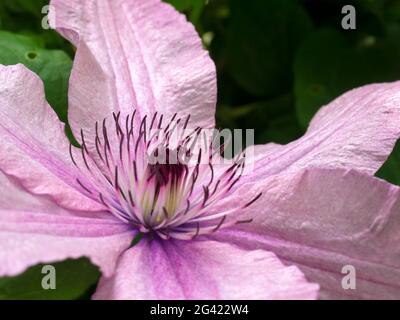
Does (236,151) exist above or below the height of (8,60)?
below

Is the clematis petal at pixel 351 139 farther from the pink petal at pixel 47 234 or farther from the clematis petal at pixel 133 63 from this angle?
the pink petal at pixel 47 234

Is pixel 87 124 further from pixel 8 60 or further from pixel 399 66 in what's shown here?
pixel 399 66

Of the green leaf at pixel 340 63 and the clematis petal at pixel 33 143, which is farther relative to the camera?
the green leaf at pixel 340 63

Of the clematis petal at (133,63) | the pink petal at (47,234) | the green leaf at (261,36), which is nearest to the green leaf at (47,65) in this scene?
the clematis petal at (133,63)

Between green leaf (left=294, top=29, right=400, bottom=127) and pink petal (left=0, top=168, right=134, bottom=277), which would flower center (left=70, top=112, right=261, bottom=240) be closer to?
pink petal (left=0, top=168, right=134, bottom=277)

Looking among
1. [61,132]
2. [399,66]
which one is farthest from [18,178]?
[399,66]

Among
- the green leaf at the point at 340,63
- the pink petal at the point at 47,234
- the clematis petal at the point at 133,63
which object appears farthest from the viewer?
the green leaf at the point at 340,63

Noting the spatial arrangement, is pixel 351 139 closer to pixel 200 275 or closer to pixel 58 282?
pixel 200 275

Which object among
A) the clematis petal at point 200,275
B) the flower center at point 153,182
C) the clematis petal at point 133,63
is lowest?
the clematis petal at point 200,275

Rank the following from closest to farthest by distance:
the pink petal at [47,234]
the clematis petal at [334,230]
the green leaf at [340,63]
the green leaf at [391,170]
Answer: the pink petal at [47,234] → the clematis petal at [334,230] → the green leaf at [391,170] → the green leaf at [340,63]
